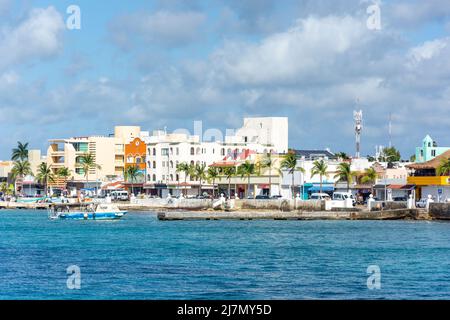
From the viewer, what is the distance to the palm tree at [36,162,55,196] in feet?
581

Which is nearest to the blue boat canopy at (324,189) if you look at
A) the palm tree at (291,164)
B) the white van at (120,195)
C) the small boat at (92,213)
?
the palm tree at (291,164)

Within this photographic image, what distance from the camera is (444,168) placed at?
115812mm

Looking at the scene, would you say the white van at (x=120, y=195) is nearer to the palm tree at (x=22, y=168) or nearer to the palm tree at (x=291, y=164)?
the palm tree at (x=22, y=168)

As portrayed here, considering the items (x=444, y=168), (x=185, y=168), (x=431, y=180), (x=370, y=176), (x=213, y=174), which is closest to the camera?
(x=444, y=168)

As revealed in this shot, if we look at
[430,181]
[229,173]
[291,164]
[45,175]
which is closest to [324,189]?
[291,164]

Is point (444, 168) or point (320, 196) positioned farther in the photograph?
point (320, 196)

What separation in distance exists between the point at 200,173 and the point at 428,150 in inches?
1545

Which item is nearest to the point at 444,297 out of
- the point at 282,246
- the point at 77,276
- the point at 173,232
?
the point at 77,276

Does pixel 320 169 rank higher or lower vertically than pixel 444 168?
higher

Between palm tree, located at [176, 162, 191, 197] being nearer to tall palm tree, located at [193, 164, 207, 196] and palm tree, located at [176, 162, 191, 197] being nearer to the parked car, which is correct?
tall palm tree, located at [193, 164, 207, 196]

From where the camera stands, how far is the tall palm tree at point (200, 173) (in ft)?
510

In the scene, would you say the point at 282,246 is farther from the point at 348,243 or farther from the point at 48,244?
the point at 48,244

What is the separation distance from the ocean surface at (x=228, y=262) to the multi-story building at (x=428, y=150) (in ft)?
163

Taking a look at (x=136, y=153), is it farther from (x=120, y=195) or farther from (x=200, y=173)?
(x=200, y=173)
